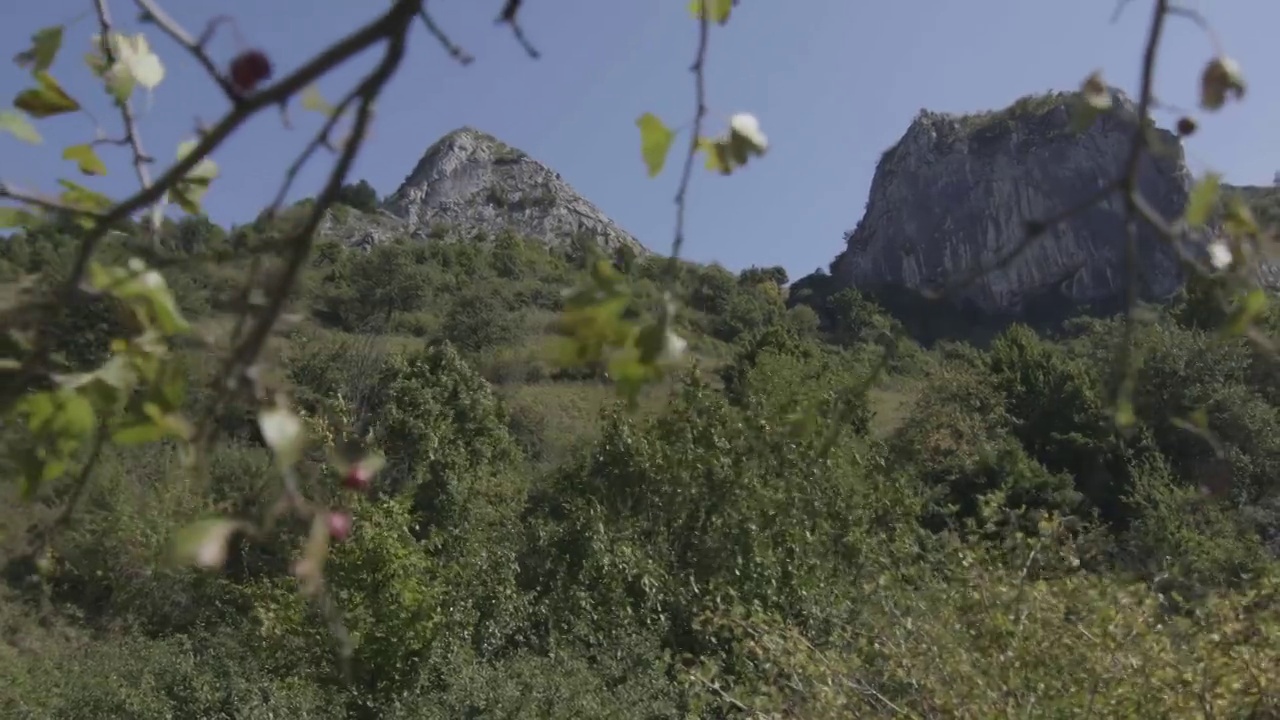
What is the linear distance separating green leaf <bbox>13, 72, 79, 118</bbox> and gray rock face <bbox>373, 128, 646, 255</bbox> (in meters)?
42.8

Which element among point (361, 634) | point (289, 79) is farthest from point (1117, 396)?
point (361, 634)

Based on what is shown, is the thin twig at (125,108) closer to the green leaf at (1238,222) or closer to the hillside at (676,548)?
the hillside at (676,548)

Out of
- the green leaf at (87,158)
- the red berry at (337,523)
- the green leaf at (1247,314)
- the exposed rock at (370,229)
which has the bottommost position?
the red berry at (337,523)

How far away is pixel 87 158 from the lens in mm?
797

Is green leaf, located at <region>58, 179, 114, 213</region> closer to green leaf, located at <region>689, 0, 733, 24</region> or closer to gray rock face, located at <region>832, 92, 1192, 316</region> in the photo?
green leaf, located at <region>689, 0, 733, 24</region>

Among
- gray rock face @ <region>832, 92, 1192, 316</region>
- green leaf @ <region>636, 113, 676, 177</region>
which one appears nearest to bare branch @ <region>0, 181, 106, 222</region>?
green leaf @ <region>636, 113, 676, 177</region>

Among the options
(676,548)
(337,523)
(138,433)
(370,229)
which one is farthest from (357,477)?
(370,229)

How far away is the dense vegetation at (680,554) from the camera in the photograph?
10.1 feet

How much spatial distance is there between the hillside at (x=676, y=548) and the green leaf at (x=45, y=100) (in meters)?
0.09

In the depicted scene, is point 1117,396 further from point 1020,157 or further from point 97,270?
point 1020,157

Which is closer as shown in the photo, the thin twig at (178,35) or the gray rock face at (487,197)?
the thin twig at (178,35)

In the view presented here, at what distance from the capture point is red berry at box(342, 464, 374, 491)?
78cm

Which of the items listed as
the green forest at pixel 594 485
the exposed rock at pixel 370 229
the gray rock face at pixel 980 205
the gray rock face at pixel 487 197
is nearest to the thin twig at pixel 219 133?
the green forest at pixel 594 485

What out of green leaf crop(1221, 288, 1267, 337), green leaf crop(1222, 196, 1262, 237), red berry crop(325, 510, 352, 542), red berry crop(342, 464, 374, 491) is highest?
green leaf crop(1222, 196, 1262, 237)
